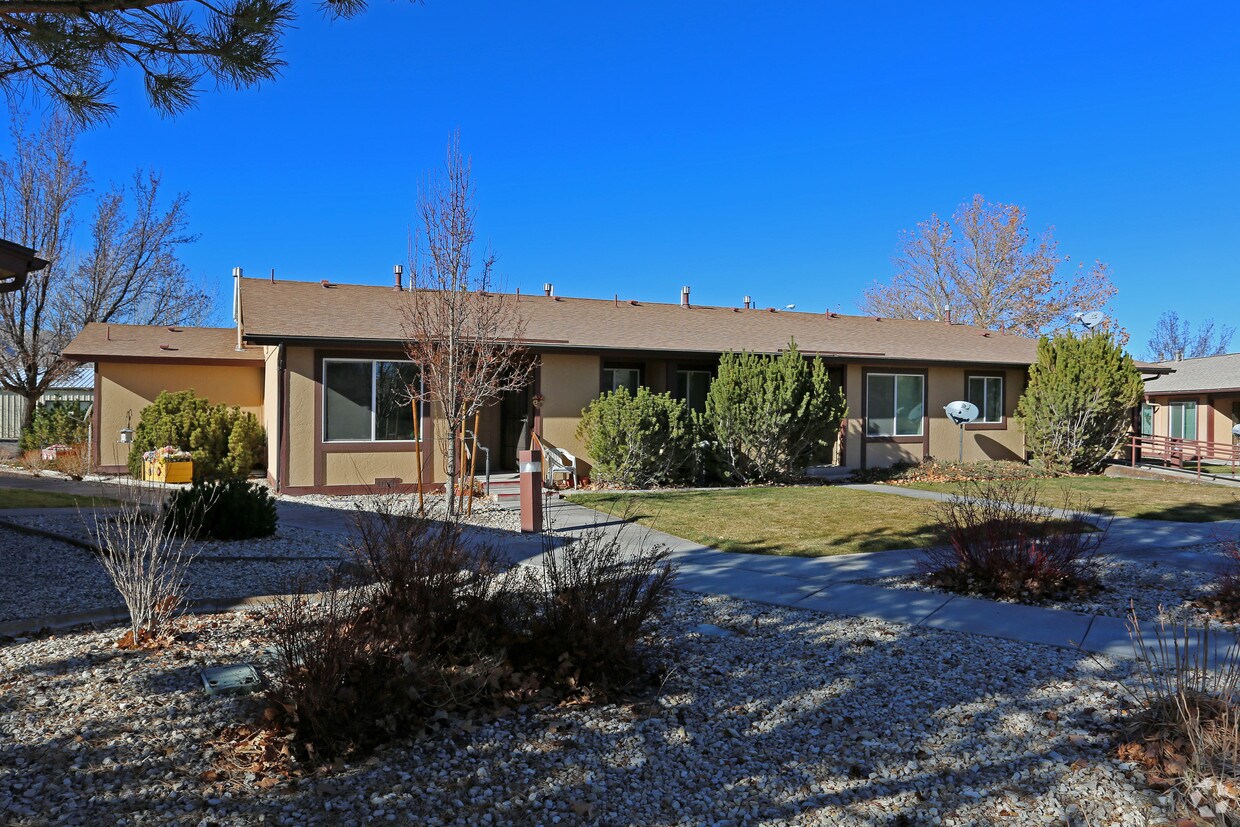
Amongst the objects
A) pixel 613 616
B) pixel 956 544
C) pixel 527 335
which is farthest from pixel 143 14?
pixel 527 335

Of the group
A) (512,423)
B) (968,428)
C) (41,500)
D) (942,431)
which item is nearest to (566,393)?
(512,423)

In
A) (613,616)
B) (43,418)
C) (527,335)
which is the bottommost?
(613,616)

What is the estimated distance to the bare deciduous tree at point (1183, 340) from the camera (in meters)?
64.9

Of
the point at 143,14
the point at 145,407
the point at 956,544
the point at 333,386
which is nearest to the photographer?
the point at 143,14

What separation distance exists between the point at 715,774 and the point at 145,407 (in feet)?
53.9

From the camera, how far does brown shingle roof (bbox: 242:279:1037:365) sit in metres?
13.9

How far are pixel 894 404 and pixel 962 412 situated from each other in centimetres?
148

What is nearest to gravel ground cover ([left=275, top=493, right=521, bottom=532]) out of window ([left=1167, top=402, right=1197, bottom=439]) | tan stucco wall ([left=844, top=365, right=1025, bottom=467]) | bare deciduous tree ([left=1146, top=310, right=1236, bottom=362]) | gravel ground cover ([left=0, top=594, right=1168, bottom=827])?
gravel ground cover ([left=0, top=594, right=1168, bottom=827])

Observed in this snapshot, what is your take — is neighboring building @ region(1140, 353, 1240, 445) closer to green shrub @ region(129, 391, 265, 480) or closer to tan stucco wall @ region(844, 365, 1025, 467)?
tan stucco wall @ region(844, 365, 1025, 467)

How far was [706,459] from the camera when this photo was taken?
15.1 m

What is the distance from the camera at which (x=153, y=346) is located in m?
17.2

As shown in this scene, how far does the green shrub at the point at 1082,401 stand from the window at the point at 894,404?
260 cm

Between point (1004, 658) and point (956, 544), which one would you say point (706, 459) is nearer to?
point (956, 544)

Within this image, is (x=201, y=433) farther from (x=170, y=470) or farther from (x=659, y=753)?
(x=659, y=753)
